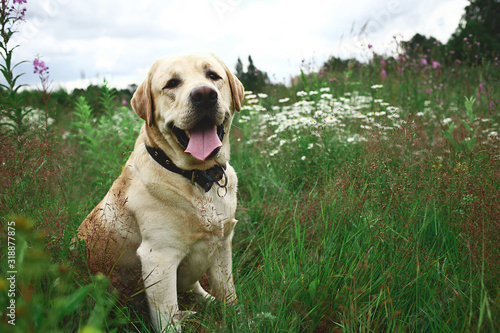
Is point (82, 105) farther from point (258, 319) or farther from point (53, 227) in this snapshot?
point (258, 319)

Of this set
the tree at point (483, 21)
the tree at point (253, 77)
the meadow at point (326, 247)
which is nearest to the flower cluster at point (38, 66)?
the meadow at point (326, 247)

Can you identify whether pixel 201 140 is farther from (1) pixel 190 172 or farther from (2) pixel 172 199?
(2) pixel 172 199

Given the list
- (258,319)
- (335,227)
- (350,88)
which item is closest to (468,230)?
(335,227)

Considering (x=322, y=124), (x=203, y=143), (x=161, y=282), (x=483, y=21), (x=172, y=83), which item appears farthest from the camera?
(x=483, y=21)

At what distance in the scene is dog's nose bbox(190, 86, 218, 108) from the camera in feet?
6.51

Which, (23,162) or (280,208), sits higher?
(23,162)

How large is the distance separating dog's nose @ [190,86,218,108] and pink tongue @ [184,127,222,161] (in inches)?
7.2

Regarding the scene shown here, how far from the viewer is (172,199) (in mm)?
1985

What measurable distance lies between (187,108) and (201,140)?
8.6 inches

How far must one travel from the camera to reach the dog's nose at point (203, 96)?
198cm

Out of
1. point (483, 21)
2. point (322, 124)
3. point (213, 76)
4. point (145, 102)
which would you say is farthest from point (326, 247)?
point (483, 21)

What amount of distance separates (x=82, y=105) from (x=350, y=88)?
5.22 metres

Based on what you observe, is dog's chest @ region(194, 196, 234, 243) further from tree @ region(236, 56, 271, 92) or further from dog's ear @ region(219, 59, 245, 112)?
tree @ region(236, 56, 271, 92)

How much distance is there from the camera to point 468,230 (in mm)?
1812
